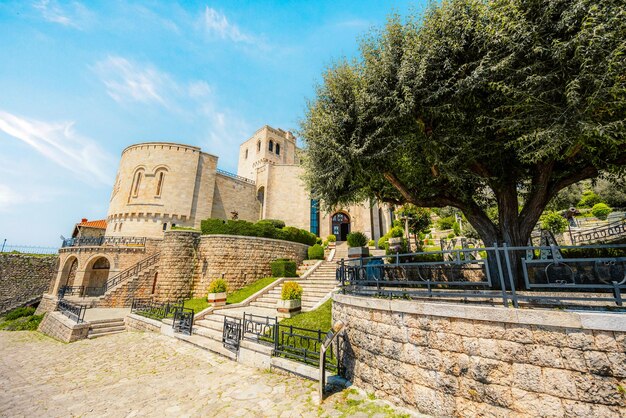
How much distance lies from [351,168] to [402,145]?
182 centimetres

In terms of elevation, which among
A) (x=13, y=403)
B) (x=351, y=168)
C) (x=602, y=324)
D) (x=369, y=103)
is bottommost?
(x=13, y=403)

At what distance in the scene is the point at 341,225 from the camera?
31.6m

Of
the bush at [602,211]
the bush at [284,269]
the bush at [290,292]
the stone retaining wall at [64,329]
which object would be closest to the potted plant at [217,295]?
the bush at [290,292]

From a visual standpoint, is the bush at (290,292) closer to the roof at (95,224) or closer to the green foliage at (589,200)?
the roof at (95,224)

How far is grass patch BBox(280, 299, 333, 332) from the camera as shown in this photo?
8655 millimetres

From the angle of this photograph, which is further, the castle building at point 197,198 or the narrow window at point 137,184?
the narrow window at point 137,184

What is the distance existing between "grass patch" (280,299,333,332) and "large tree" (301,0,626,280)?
4517 mm

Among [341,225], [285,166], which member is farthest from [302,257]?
[285,166]

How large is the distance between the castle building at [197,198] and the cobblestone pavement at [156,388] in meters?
15.3

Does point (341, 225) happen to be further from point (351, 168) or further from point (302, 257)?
point (351, 168)

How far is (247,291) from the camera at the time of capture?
55.3 feet

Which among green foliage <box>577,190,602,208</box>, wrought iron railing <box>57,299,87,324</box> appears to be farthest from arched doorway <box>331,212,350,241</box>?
green foliage <box>577,190,602,208</box>

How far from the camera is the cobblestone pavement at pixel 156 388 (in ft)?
16.3

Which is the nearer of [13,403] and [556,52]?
[556,52]
